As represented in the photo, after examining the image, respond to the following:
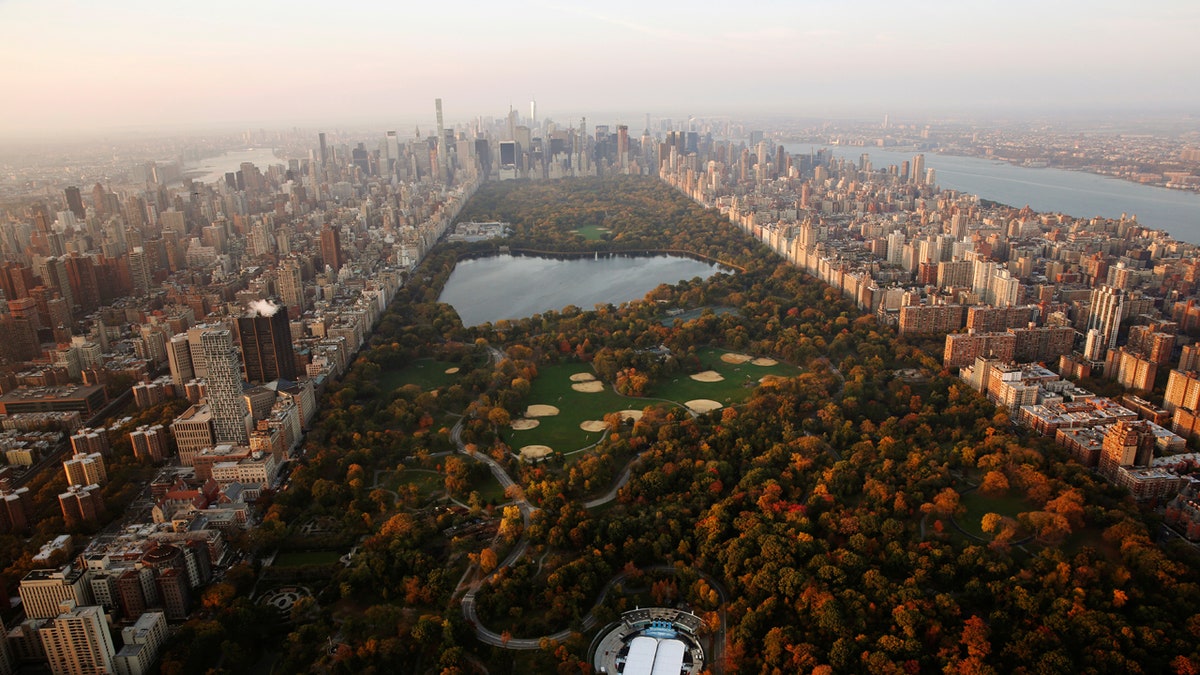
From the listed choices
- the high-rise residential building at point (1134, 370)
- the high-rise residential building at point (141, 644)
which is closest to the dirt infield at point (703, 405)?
the high-rise residential building at point (1134, 370)

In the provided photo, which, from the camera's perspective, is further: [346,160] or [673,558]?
[346,160]

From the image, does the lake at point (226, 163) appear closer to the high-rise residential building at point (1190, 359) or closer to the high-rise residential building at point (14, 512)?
the high-rise residential building at point (14, 512)

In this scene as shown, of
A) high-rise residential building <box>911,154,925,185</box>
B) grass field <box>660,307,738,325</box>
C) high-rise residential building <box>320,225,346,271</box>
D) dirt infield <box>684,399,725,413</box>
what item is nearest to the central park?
dirt infield <box>684,399,725,413</box>

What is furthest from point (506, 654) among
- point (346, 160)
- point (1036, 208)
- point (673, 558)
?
point (346, 160)

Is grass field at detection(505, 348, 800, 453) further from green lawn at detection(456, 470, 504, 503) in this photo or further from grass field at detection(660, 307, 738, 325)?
grass field at detection(660, 307, 738, 325)

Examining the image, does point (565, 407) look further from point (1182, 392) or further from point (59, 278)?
point (59, 278)

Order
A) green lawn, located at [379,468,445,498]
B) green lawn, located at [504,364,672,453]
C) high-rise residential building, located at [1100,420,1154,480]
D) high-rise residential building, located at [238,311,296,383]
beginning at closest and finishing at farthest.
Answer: high-rise residential building, located at [1100,420,1154,480], green lawn, located at [379,468,445,498], green lawn, located at [504,364,672,453], high-rise residential building, located at [238,311,296,383]

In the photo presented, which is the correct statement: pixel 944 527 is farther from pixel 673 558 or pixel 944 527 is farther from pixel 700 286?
pixel 700 286
